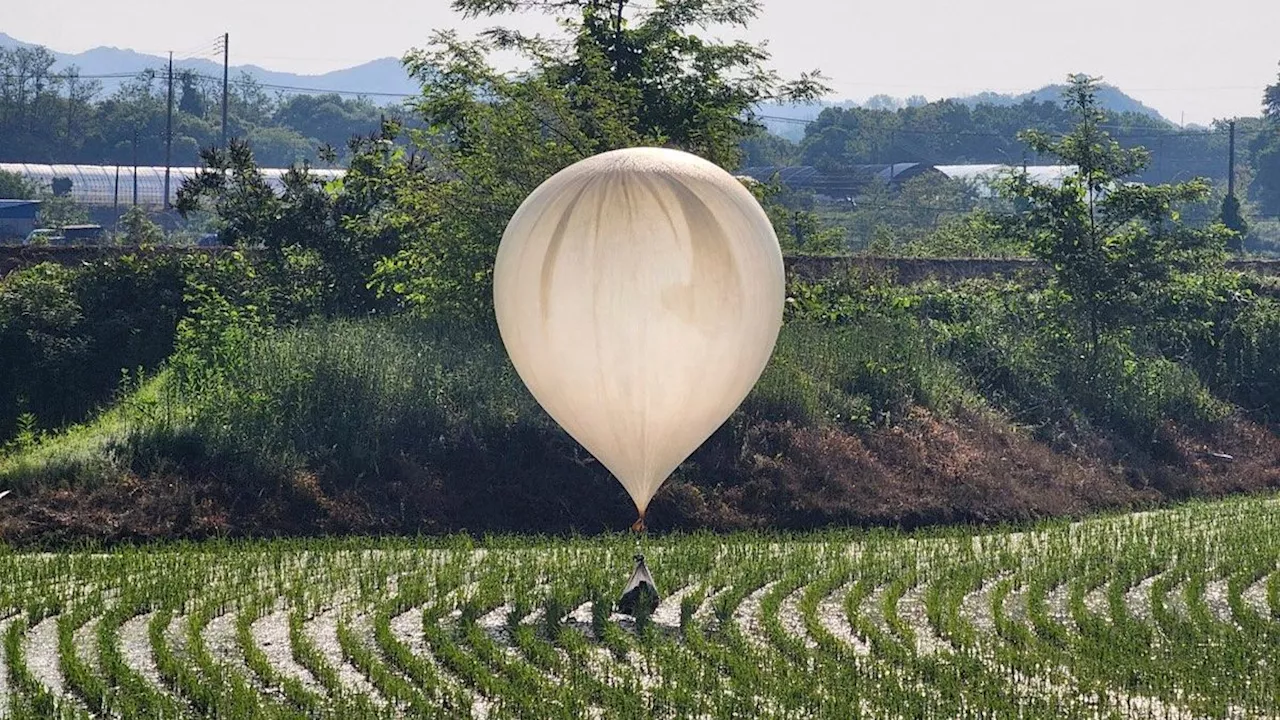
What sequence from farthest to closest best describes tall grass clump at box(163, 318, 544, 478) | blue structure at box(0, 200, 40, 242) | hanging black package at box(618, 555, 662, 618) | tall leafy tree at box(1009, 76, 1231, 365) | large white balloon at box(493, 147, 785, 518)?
1. blue structure at box(0, 200, 40, 242)
2. tall leafy tree at box(1009, 76, 1231, 365)
3. tall grass clump at box(163, 318, 544, 478)
4. hanging black package at box(618, 555, 662, 618)
5. large white balloon at box(493, 147, 785, 518)

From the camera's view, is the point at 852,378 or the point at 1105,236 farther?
the point at 1105,236

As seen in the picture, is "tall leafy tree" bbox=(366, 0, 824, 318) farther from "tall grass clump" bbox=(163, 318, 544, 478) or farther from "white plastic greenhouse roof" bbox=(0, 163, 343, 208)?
"white plastic greenhouse roof" bbox=(0, 163, 343, 208)

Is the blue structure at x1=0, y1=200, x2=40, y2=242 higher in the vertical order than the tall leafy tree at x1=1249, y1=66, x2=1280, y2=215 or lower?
lower

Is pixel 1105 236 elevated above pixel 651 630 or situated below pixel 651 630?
above

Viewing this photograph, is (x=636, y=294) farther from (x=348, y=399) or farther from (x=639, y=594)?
(x=348, y=399)

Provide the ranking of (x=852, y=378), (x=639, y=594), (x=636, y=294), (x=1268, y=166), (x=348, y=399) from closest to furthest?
(x=636, y=294) → (x=639, y=594) → (x=348, y=399) → (x=852, y=378) → (x=1268, y=166)

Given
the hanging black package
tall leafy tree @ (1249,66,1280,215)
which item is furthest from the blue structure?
tall leafy tree @ (1249,66,1280,215)

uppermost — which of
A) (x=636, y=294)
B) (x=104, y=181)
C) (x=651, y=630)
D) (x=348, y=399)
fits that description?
(x=104, y=181)

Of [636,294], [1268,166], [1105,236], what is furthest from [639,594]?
[1268,166]
